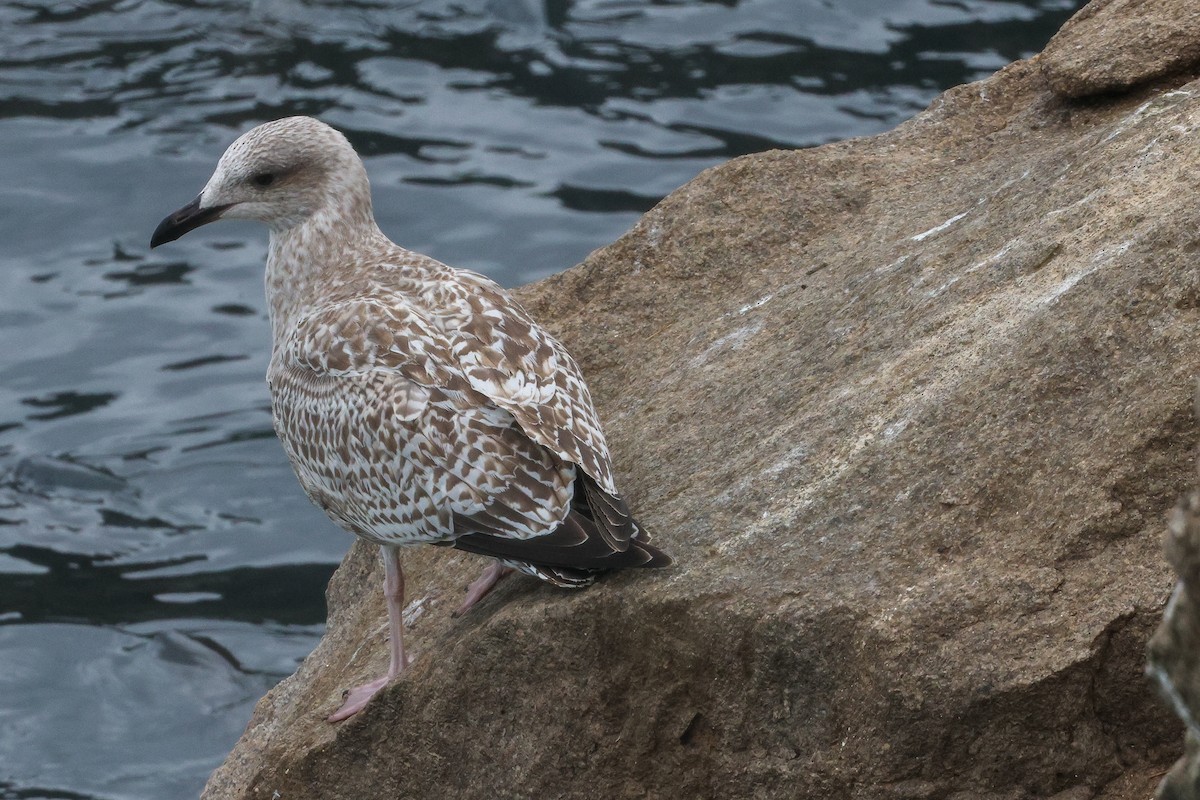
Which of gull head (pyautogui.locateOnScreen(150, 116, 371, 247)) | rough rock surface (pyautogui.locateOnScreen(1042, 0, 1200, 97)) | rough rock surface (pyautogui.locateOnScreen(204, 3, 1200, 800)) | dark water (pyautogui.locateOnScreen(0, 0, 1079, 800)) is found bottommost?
dark water (pyautogui.locateOnScreen(0, 0, 1079, 800))

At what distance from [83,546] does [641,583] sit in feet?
26.0

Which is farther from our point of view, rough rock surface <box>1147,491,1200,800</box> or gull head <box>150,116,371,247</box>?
gull head <box>150,116,371,247</box>

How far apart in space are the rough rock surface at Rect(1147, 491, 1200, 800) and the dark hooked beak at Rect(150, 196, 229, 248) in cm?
480

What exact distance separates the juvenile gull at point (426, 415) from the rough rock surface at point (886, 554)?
203 millimetres

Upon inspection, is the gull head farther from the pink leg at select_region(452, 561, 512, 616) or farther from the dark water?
the dark water

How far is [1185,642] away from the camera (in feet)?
8.59

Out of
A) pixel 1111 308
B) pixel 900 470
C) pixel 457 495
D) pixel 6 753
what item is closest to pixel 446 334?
pixel 457 495

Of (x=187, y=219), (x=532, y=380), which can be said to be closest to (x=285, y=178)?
(x=187, y=219)

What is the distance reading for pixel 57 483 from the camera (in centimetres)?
1211

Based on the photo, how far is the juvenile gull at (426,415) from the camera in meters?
4.98

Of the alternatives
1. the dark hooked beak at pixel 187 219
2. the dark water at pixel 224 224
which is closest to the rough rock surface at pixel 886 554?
the dark hooked beak at pixel 187 219

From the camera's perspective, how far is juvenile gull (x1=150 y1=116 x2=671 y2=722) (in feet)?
16.3

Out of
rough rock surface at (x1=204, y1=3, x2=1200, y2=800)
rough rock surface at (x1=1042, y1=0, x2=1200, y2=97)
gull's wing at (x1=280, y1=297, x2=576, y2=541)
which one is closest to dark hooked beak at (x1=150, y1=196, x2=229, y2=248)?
gull's wing at (x1=280, y1=297, x2=576, y2=541)

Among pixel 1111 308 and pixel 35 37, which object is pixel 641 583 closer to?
pixel 1111 308
